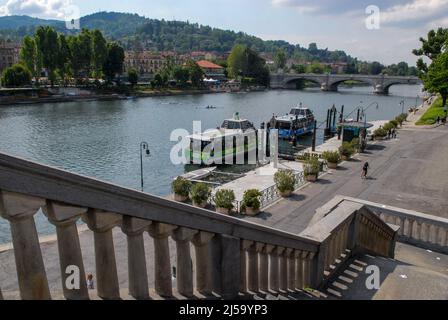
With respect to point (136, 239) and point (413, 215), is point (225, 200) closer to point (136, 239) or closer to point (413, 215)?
point (413, 215)

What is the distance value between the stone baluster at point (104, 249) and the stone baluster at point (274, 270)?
284 centimetres

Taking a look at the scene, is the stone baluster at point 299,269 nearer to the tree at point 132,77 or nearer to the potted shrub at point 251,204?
the potted shrub at point 251,204

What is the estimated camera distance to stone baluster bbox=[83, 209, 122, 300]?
3.01m

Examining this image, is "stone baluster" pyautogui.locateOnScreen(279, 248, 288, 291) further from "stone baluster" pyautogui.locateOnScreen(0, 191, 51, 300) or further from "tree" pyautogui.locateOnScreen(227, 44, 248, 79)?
"tree" pyautogui.locateOnScreen(227, 44, 248, 79)

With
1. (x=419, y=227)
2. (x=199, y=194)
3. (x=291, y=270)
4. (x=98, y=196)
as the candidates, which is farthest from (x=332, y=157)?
(x=98, y=196)

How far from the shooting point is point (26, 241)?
263 centimetres

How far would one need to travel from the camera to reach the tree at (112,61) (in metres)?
106

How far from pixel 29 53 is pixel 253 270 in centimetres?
10149

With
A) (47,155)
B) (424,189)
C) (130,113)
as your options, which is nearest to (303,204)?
(424,189)

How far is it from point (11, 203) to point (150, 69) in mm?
182156

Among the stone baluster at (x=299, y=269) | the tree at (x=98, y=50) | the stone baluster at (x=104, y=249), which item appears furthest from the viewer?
the tree at (x=98, y=50)

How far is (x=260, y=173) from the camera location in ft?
90.2

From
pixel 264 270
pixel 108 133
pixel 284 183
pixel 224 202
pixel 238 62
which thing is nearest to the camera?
pixel 264 270

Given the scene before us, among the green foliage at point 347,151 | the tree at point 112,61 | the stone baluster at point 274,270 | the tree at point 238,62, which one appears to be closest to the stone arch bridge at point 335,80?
the tree at point 238,62
